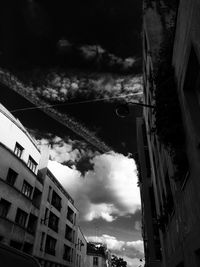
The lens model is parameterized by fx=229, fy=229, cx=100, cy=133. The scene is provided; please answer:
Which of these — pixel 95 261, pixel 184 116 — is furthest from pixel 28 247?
pixel 95 261

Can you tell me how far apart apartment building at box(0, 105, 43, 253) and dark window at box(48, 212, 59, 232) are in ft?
17.1

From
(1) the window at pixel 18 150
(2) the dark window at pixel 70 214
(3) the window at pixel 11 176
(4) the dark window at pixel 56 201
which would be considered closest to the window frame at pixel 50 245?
(4) the dark window at pixel 56 201

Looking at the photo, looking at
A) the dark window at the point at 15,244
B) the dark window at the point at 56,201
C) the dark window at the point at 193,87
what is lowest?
the dark window at the point at 15,244

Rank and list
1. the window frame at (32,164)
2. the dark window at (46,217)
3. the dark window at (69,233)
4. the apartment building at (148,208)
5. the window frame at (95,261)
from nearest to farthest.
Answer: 1. the apartment building at (148,208)
2. the window frame at (32,164)
3. the dark window at (46,217)
4. the dark window at (69,233)
5. the window frame at (95,261)

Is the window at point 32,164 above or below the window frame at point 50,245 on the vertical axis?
above

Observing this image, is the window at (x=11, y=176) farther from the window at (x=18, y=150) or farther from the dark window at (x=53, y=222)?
the dark window at (x=53, y=222)

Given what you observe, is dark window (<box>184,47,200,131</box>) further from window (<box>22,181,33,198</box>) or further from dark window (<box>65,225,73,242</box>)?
dark window (<box>65,225,73,242</box>)

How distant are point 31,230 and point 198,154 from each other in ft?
87.4

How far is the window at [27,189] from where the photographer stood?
26.1 m

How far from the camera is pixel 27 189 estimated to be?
2694 centimetres

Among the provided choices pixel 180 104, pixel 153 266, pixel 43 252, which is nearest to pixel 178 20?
pixel 180 104

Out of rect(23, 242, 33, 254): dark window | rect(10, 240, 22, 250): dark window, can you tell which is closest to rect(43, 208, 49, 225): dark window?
rect(23, 242, 33, 254): dark window

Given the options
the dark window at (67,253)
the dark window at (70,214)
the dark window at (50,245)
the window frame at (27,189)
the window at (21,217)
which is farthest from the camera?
the dark window at (70,214)

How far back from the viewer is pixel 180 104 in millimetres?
6770
